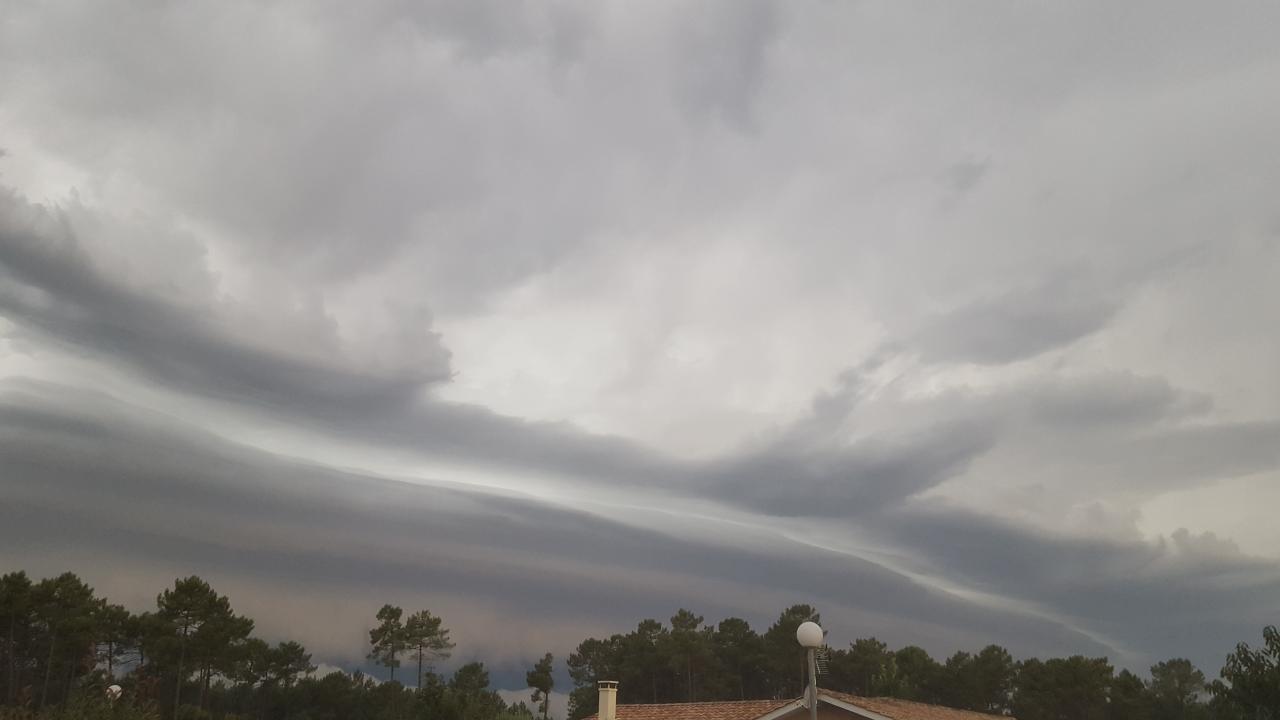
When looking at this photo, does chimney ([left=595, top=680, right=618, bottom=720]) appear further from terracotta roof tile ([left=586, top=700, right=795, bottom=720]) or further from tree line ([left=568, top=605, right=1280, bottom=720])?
tree line ([left=568, top=605, right=1280, bottom=720])

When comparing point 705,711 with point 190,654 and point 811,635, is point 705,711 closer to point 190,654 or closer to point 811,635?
point 811,635

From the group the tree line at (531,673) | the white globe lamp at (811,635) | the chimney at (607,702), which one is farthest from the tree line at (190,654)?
the white globe lamp at (811,635)

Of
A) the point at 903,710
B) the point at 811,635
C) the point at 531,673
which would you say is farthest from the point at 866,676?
the point at 811,635

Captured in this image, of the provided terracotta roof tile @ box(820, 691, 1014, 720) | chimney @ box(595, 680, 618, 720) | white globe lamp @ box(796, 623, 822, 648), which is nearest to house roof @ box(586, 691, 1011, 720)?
terracotta roof tile @ box(820, 691, 1014, 720)

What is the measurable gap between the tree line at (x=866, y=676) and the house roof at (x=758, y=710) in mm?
28681

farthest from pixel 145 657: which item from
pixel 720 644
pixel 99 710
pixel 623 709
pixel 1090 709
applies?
pixel 1090 709

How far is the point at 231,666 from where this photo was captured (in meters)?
62.6

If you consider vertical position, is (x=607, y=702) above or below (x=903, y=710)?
above

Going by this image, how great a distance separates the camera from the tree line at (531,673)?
57812 mm

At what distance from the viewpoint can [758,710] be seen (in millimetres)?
32594

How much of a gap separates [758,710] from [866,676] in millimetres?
53576

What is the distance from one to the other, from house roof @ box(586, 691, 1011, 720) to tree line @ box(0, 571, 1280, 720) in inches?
273

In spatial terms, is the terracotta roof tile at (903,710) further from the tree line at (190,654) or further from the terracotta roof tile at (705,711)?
the tree line at (190,654)

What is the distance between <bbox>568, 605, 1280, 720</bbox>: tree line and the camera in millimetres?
61906
